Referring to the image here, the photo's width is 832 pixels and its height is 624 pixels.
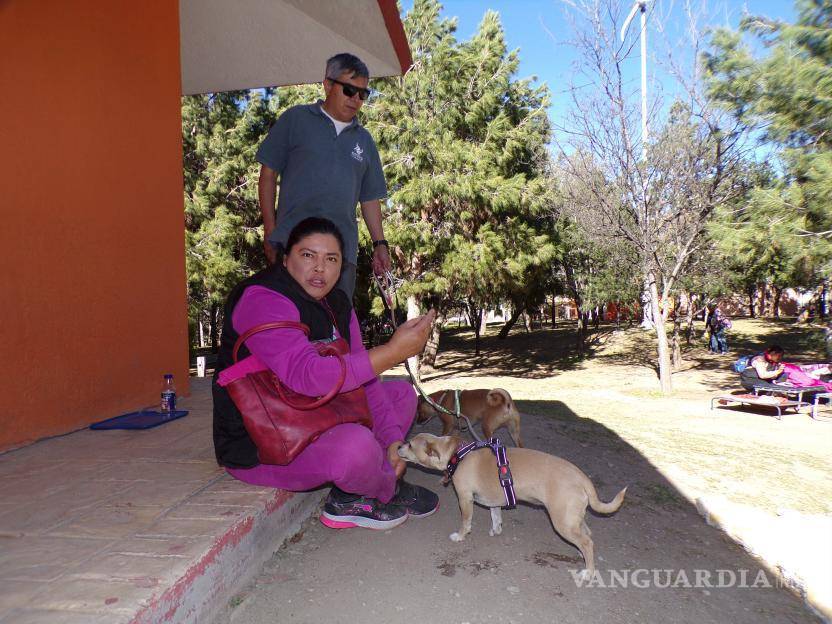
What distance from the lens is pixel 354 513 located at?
2.72m

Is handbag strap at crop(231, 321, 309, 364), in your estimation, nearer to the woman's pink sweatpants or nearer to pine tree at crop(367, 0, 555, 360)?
the woman's pink sweatpants

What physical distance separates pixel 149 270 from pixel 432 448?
10.5 feet

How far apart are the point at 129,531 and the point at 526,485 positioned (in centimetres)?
190

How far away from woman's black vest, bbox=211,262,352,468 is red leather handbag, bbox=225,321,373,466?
0.43 feet

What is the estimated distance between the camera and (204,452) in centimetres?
328

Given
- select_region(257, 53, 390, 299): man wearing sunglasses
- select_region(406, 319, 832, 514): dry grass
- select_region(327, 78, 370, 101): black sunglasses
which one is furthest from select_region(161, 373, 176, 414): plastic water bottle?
select_region(406, 319, 832, 514): dry grass

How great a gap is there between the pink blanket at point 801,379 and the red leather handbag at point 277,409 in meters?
11.2

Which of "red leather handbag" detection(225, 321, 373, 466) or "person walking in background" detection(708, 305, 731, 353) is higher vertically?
"red leather handbag" detection(225, 321, 373, 466)

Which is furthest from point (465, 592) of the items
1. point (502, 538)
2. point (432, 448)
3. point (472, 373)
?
point (472, 373)

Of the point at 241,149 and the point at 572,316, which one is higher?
the point at 241,149

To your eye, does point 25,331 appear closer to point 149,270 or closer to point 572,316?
point 149,270

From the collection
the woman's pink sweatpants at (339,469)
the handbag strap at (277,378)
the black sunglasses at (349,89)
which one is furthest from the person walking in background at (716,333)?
the handbag strap at (277,378)

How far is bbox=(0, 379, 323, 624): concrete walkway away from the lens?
1733 mm

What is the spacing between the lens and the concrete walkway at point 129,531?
1733mm
